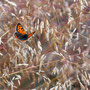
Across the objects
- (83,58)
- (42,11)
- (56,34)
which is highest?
(42,11)

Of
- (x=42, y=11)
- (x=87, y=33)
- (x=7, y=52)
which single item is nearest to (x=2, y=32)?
(x=7, y=52)

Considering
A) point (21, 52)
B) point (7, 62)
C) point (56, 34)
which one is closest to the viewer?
point (21, 52)

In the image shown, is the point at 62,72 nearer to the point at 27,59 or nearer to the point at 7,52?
the point at 27,59

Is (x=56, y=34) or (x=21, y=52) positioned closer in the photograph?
(x=21, y=52)

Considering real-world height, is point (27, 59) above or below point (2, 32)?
below

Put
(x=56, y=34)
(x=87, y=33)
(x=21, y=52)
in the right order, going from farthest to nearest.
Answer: (x=87, y=33) < (x=56, y=34) < (x=21, y=52)

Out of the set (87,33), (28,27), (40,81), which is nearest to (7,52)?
(28,27)

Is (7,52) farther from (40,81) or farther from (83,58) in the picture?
(83,58)
